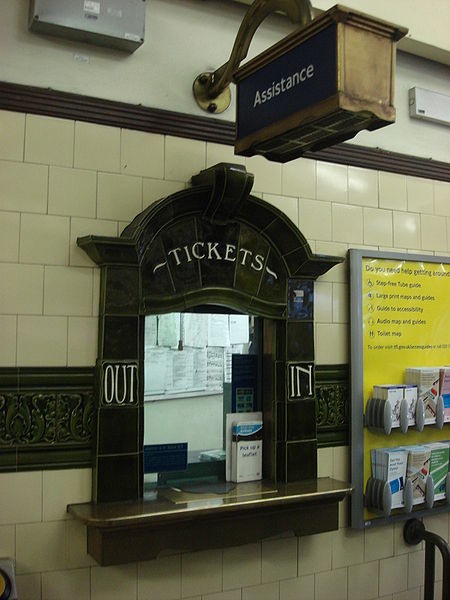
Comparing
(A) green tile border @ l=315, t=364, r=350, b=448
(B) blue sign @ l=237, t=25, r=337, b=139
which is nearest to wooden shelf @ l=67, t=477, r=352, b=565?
(A) green tile border @ l=315, t=364, r=350, b=448

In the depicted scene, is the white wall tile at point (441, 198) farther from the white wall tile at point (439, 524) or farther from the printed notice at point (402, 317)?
the white wall tile at point (439, 524)

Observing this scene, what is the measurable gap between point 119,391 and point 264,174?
47.7 inches

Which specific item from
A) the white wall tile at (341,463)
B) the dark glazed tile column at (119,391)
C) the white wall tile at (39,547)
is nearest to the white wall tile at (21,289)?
the dark glazed tile column at (119,391)

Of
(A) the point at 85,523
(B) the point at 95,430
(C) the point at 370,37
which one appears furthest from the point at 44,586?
(C) the point at 370,37

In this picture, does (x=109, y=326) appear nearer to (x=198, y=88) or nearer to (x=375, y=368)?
(x=198, y=88)

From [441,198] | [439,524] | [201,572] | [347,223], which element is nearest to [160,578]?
[201,572]

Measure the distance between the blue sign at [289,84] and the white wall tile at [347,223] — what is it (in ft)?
3.11

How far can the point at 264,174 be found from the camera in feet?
9.91

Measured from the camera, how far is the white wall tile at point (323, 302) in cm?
312

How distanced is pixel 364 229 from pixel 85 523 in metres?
1.93

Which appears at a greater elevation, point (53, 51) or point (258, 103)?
point (53, 51)

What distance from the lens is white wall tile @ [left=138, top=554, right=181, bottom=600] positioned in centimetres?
262

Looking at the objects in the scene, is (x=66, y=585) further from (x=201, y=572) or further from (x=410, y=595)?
(x=410, y=595)

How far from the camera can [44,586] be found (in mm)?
2445
